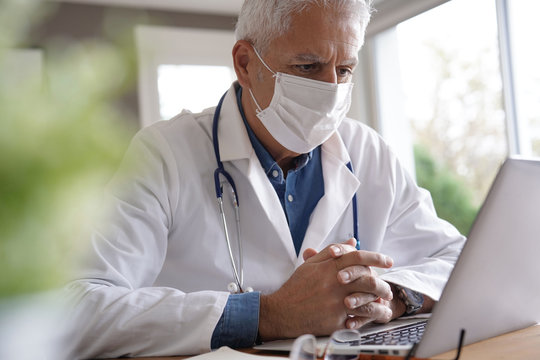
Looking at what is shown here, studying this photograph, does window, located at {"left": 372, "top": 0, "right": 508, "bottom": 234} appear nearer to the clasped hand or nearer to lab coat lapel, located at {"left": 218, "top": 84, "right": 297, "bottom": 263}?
lab coat lapel, located at {"left": 218, "top": 84, "right": 297, "bottom": 263}

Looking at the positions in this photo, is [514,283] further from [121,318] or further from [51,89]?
[51,89]

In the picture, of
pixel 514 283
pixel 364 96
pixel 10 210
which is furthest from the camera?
pixel 364 96

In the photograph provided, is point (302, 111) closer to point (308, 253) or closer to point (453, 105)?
point (308, 253)

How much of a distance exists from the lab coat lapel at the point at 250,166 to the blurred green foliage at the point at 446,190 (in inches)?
130

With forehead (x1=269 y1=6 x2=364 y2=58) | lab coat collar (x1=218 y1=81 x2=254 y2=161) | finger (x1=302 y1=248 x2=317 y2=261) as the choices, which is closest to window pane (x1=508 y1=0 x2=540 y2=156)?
forehead (x1=269 y1=6 x2=364 y2=58)

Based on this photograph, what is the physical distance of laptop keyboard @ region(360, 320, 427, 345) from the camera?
0.85m

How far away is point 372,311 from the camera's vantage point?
100 cm

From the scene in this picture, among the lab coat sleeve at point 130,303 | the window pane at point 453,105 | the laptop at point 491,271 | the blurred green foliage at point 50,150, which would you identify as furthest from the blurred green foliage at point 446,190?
the blurred green foliage at point 50,150

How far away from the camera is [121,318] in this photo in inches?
38.3

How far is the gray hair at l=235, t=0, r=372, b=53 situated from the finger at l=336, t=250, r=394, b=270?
61 centimetres

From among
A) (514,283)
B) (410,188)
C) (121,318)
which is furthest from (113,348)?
(410,188)

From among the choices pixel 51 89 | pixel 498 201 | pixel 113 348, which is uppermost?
pixel 51 89

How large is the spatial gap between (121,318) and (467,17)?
336 cm

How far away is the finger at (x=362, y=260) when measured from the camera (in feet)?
3.22
